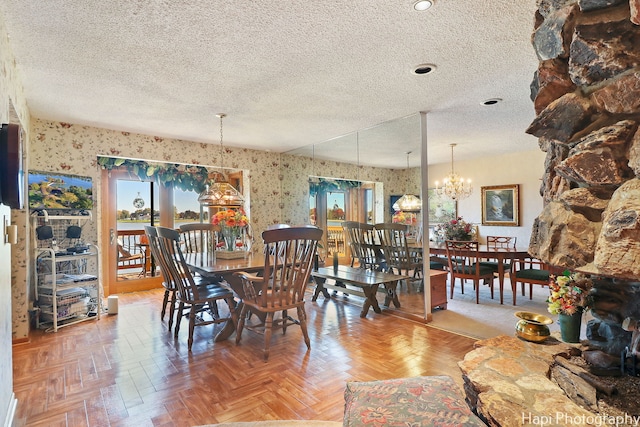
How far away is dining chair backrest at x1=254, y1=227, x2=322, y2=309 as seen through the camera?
2814 millimetres

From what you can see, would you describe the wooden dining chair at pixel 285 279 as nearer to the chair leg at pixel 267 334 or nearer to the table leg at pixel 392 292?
the chair leg at pixel 267 334

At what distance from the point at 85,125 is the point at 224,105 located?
219 cm

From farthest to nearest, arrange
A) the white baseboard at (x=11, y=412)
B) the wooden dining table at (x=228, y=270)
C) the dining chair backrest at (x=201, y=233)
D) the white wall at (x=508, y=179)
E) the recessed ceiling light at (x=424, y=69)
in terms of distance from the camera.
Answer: the white wall at (x=508, y=179) < the dining chair backrest at (x=201, y=233) < the wooden dining table at (x=228, y=270) < the recessed ceiling light at (x=424, y=69) < the white baseboard at (x=11, y=412)

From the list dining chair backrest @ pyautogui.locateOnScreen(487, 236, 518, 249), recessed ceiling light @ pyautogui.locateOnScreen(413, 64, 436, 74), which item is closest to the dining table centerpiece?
recessed ceiling light @ pyautogui.locateOnScreen(413, 64, 436, 74)

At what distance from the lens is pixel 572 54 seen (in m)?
1.37

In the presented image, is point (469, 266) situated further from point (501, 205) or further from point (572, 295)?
point (572, 295)

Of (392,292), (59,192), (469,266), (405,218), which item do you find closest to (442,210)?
(469,266)

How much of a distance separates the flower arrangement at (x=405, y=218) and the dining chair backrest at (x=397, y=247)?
0.05 m

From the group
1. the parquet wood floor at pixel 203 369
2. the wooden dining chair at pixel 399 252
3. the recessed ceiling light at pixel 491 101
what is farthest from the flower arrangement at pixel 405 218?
the recessed ceiling light at pixel 491 101

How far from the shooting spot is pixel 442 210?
7234 millimetres

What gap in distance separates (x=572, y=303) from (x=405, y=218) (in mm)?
2376

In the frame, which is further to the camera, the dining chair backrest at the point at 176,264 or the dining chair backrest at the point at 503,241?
the dining chair backrest at the point at 503,241

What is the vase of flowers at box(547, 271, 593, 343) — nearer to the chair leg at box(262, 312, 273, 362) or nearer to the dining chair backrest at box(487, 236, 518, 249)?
the chair leg at box(262, 312, 273, 362)

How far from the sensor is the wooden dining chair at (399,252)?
4191 millimetres
